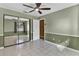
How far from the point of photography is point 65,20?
183 inches

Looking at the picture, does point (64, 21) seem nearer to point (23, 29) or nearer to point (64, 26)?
point (64, 26)

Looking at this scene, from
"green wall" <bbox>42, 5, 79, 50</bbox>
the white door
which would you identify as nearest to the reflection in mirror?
the white door

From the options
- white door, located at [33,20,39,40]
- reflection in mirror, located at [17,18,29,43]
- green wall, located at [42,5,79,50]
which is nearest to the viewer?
green wall, located at [42,5,79,50]

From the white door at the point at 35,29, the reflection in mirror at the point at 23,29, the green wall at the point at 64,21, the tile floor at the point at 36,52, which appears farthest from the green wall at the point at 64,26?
the reflection in mirror at the point at 23,29

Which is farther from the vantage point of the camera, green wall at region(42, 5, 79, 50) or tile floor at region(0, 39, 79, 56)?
green wall at region(42, 5, 79, 50)

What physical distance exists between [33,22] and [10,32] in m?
2.38

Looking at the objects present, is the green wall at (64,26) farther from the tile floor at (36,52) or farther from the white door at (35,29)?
the white door at (35,29)

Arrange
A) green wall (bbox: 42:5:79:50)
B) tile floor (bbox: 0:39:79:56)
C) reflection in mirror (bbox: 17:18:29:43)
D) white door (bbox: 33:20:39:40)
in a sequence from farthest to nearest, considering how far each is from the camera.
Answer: white door (bbox: 33:20:39:40) < reflection in mirror (bbox: 17:18:29:43) < green wall (bbox: 42:5:79:50) < tile floor (bbox: 0:39:79:56)

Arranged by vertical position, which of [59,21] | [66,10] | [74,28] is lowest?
[74,28]

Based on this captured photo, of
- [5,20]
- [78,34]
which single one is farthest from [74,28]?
[5,20]

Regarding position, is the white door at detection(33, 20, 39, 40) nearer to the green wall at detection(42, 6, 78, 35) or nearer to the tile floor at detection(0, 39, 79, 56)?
the green wall at detection(42, 6, 78, 35)

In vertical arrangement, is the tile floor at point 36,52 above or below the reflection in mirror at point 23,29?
below

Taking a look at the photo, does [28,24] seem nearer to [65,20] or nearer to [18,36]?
[18,36]

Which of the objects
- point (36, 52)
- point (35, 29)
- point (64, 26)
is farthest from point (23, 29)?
point (64, 26)
